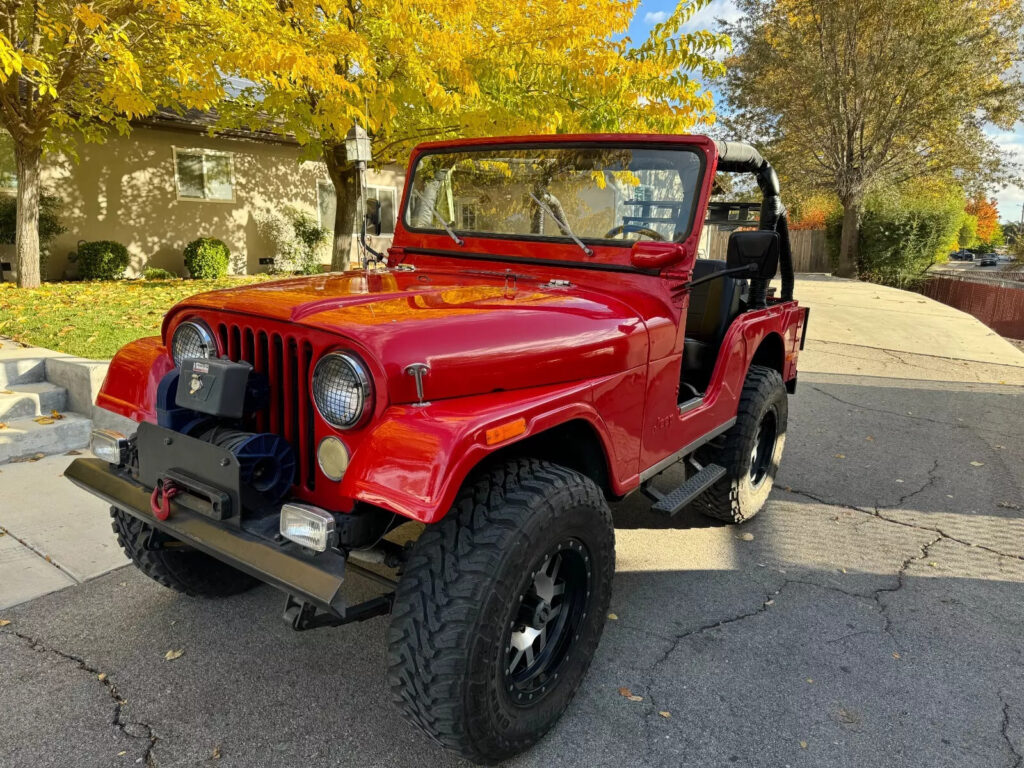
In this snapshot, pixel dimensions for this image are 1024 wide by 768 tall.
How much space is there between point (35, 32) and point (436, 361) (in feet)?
32.3

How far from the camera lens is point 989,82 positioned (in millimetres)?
21453

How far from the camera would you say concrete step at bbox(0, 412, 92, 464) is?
173 inches

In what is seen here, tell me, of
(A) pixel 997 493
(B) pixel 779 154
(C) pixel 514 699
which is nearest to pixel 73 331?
(C) pixel 514 699

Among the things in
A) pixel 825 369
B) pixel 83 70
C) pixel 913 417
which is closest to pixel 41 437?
pixel 83 70

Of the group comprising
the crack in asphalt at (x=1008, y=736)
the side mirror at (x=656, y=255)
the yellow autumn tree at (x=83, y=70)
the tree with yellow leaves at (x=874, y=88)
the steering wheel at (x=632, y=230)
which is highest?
the tree with yellow leaves at (x=874, y=88)

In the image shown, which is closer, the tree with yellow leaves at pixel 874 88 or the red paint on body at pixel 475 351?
the red paint on body at pixel 475 351

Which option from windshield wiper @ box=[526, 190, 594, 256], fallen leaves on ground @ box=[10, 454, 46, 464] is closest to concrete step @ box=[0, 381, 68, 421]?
fallen leaves on ground @ box=[10, 454, 46, 464]

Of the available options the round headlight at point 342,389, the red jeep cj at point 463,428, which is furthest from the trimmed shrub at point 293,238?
the round headlight at point 342,389

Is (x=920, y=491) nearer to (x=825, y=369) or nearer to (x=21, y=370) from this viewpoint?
(x=825, y=369)

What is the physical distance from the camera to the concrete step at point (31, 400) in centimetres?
470

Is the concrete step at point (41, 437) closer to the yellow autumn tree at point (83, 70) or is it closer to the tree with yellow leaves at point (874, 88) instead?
the yellow autumn tree at point (83, 70)

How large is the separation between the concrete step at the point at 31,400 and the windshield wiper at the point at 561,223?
3820 mm

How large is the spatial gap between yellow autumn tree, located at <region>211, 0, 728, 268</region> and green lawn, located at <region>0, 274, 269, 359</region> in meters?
2.83

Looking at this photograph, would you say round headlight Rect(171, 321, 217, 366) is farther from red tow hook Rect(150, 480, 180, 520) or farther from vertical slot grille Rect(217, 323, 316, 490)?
red tow hook Rect(150, 480, 180, 520)
